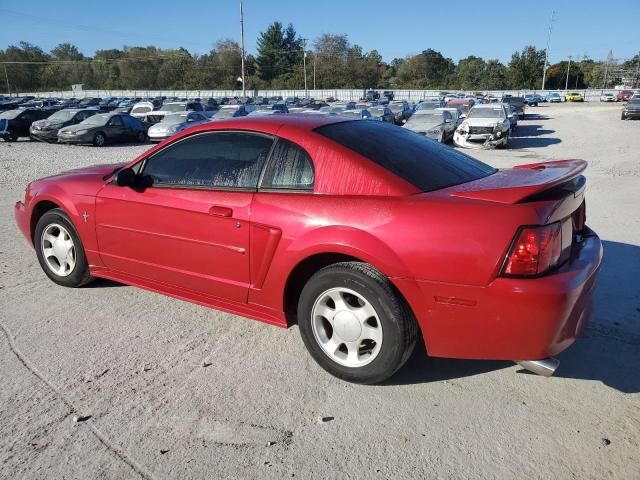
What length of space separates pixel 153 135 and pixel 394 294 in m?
20.7

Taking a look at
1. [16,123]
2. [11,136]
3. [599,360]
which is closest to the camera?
[599,360]

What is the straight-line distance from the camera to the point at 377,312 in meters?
2.84

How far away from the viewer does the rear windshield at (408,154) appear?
3.13m

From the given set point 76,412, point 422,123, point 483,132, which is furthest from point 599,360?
point 422,123

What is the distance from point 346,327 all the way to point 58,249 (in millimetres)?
3003

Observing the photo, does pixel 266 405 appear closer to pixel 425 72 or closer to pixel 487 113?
pixel 487 113

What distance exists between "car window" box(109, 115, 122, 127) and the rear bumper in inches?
835

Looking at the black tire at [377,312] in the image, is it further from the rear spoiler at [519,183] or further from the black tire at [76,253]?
the black tire at [76,253]

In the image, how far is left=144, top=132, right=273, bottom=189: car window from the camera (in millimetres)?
3426

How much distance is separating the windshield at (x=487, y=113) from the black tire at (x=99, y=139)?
48.1 feet

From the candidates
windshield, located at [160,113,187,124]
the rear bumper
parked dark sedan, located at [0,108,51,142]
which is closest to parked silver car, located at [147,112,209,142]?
windshield, located at [160,113,187,124]

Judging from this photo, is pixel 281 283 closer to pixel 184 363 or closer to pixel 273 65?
pixel 184 363

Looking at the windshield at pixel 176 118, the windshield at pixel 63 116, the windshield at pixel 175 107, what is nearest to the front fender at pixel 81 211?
the windshield at pixel 176 118

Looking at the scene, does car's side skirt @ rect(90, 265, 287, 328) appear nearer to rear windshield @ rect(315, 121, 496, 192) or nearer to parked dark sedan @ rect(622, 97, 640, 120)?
rear windshield @ rect(315, 121, 496, 192)
